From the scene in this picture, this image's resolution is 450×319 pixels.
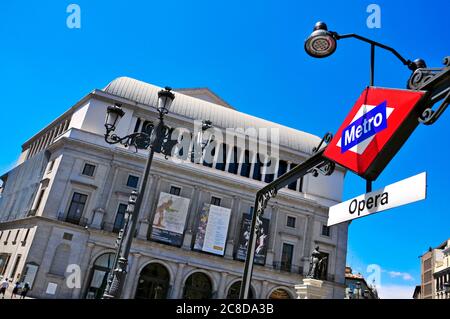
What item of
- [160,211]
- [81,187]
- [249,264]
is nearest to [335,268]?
[160,211]

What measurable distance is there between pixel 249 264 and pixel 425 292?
90935 mm

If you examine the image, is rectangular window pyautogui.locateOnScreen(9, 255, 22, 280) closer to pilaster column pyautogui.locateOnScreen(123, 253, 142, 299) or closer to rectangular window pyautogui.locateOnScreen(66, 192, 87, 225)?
rectangular window pyautogui.locateOnScreen(66, 192, 87, 225)

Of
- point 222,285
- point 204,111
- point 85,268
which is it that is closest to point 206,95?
point 204,111

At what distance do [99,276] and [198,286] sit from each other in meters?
9.11

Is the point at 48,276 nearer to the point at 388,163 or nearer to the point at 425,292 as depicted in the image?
the point at 388,163

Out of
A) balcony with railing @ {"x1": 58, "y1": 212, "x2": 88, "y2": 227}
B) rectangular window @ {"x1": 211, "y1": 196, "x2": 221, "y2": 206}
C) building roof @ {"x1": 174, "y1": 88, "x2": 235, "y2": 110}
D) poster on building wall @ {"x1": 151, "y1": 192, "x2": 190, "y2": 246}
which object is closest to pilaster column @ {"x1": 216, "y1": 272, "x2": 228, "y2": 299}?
poster on building wall @ {"x1": 151, "y1": 192, "x2": 190, "y2": 246}

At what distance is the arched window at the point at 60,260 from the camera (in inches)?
1234

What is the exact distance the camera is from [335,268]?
130 ft

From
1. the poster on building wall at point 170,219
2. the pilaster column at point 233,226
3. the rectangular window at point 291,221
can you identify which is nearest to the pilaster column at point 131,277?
the poster on building wall at point 170,219

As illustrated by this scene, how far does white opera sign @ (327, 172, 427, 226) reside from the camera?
337cm

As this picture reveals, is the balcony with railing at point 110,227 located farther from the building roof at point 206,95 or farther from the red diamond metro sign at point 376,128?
the red diamond metro sign at point 376,128

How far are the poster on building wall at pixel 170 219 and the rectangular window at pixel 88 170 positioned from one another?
696 centimetres

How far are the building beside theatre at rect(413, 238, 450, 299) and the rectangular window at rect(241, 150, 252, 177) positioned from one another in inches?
1833
